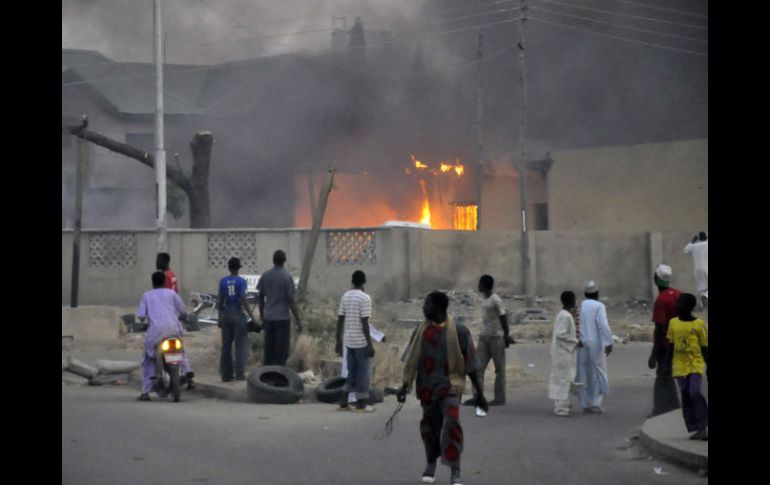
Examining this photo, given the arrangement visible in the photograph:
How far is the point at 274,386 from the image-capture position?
42.2 feet

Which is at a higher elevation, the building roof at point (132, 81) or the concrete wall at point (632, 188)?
the building roof at point (132, 81)

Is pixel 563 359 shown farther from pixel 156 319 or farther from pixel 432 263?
pixel 432 263

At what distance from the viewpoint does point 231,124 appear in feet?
135

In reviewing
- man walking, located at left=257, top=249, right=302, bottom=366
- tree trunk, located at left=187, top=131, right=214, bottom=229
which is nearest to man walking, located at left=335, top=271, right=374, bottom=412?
man walking, located at left=257, top=249, right=302, bottom=366

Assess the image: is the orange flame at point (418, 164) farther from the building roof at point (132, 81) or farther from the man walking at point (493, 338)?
the man walking at point (493, 338)

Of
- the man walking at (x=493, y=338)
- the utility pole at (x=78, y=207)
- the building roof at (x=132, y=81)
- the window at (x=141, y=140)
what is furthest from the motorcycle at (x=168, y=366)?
the window at (x=141, y=140)

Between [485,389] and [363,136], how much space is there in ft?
95.6

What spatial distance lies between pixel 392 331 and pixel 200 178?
15339mm

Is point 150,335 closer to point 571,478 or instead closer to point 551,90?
point 571,478

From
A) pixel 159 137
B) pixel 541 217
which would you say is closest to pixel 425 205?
pixel 541 217

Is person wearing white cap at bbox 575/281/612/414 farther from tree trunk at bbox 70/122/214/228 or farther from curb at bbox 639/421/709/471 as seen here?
tree trunk at bbox 70/122/214/228

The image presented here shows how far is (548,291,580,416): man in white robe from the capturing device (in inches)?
462

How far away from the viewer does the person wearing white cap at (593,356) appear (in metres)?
12.0

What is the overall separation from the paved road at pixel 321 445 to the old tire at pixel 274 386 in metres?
0.20
